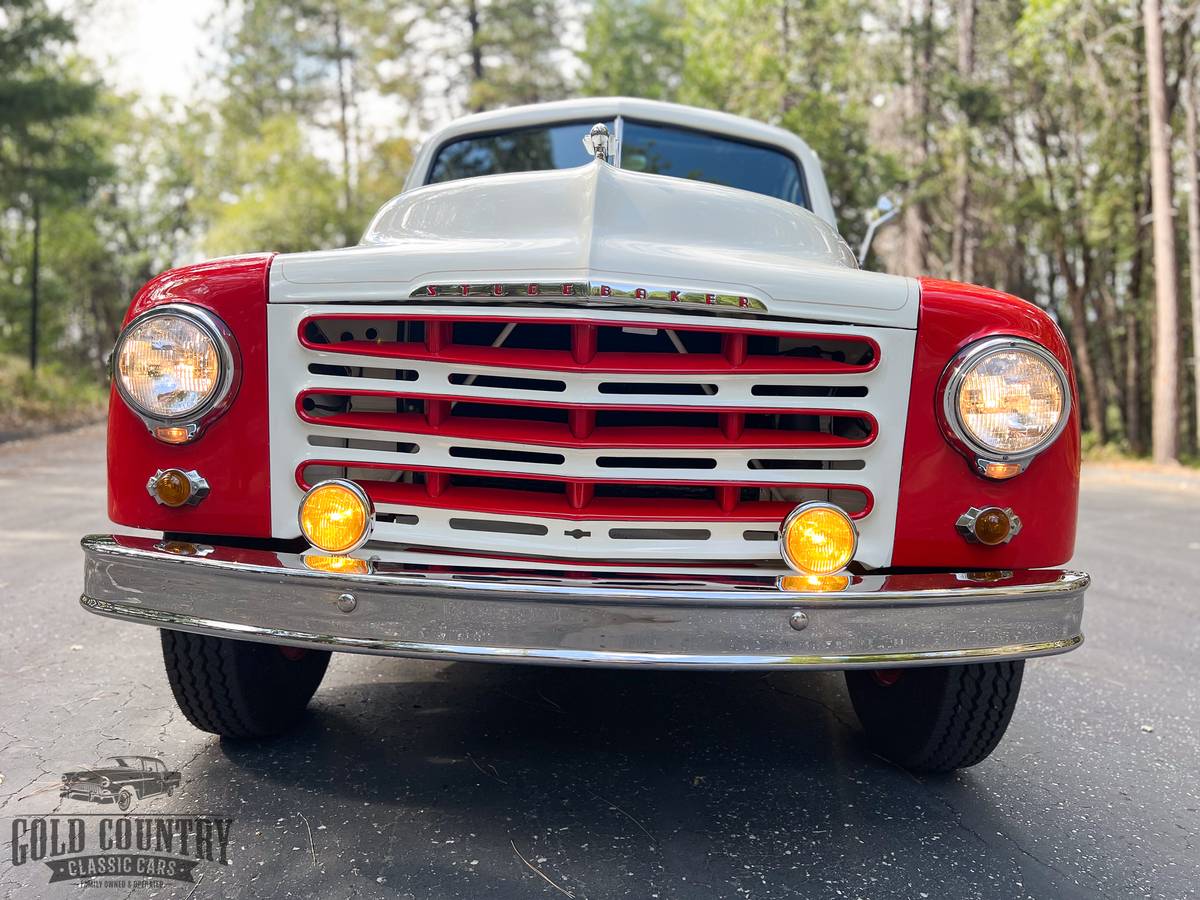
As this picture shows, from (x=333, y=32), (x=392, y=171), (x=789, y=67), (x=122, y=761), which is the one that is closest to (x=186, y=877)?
(x=122, y=761)

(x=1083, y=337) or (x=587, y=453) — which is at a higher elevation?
(x=1083, y=337)

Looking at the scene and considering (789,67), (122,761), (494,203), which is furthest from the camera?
(789,67)

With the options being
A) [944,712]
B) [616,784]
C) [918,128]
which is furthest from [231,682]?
[918,128]

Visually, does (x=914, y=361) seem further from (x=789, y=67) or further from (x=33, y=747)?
(x=789, y=67)

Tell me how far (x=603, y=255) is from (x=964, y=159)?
1790cm

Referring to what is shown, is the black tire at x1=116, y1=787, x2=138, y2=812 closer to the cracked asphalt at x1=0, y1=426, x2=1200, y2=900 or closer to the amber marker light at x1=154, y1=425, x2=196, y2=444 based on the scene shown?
the cracked asphalt at x1=0, y1=426, x2=1200, y2=900

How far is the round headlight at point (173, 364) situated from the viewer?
6.49 feet

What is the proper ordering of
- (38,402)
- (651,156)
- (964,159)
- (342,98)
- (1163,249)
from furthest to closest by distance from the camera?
(342,98) → (964,159) → (38,402) → (1163,249) → (651,156)

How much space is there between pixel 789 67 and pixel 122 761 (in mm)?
19180

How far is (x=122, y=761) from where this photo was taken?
7.57 ft

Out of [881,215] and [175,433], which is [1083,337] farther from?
[175,433]

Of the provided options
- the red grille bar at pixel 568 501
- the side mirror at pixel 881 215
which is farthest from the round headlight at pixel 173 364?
the side mirror at pixel 881 215

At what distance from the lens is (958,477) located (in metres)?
1.99

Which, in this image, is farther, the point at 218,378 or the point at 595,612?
the point at 218,378
